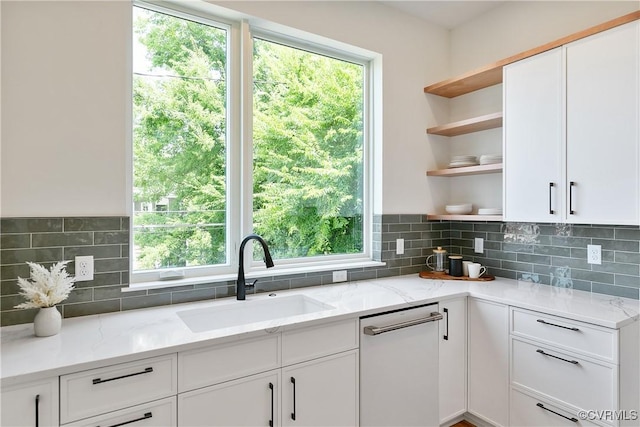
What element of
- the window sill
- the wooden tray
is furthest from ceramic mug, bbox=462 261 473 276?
the window sill

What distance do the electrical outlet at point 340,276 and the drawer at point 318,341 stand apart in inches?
26.2

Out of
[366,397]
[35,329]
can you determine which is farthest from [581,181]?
[35,329]

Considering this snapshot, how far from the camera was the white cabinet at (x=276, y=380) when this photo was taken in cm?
143

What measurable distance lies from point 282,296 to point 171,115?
48.7 inches

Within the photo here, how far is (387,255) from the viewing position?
9.11 feet

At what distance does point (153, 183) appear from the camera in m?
2.00

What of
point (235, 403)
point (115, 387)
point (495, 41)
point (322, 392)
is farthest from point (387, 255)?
point (115, 387)

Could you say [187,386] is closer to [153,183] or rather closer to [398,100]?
[153,183]

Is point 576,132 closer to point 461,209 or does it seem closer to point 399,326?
point 461,209

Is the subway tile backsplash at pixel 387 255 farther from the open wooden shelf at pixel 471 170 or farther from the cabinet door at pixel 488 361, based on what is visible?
the cabinet door at pixel 488 361

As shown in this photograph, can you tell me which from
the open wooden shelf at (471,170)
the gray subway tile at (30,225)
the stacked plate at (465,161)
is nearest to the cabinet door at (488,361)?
the open wooden shelf at (471,170)

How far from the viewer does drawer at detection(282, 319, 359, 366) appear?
163 centimetres

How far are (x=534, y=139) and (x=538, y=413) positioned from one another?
1.59 m

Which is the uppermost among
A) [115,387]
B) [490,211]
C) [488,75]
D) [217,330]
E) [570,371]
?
[488,75]
